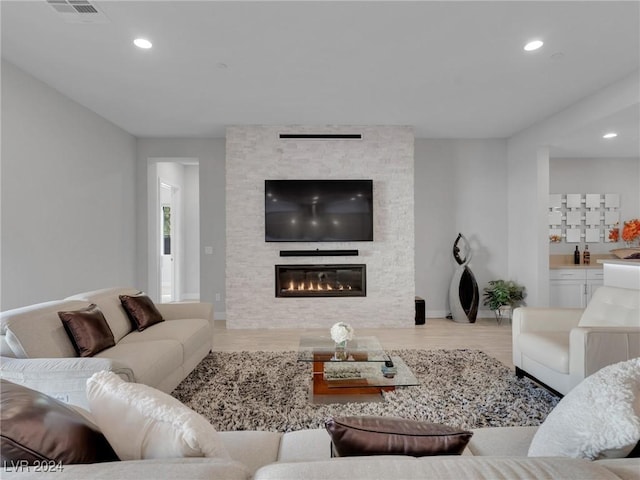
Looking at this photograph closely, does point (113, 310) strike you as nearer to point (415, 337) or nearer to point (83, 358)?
point (83, 358)

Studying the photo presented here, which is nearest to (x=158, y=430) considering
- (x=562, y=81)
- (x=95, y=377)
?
(x=95, y=377)

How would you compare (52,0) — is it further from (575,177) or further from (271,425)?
(575,177)

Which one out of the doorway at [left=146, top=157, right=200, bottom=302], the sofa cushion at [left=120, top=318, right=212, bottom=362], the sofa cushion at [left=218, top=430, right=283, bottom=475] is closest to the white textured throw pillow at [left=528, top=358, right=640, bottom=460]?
the sofa cushion at [left=218, top=430, right=283, bottom=475]

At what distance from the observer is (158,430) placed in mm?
875

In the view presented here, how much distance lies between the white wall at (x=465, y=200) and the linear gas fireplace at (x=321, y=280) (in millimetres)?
1373

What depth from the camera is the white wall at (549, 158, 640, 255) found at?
19.9 ft

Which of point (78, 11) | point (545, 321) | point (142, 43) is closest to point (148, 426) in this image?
point (78, 11)

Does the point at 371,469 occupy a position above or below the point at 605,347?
above

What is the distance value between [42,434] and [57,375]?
141 centimetres

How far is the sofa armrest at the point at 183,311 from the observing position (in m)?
3.60

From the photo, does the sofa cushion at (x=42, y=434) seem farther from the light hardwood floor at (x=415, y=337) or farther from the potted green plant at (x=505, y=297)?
the potted green plant at (x=505, y=297)

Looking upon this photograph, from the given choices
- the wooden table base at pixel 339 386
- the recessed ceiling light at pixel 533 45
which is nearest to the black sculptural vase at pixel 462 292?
the recessed ceiling light at pixel 533 45

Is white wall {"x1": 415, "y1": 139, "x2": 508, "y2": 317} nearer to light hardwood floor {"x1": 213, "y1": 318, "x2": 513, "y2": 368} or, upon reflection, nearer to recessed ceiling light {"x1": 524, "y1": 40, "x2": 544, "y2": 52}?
light hardwood floor {"x1": 213, "y1": 318, "x2": 513, "y2": 368}

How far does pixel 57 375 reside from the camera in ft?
6.45
